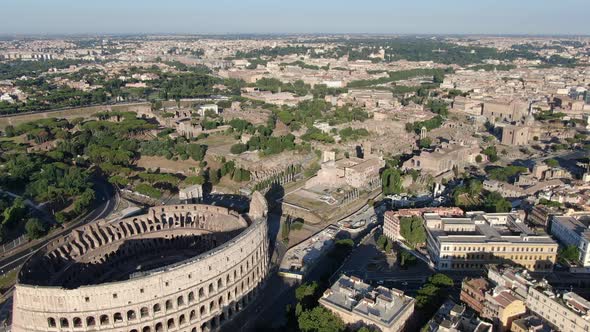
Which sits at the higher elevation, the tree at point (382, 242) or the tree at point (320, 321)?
the tree at point (320, 321)

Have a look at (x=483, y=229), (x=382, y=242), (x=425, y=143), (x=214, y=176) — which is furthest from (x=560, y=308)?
(x=425, y=143)

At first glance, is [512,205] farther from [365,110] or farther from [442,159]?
[365,110]

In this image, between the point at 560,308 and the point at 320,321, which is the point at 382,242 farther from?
the point at 560,308

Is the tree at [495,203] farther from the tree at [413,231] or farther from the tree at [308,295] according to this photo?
the tree at [308,295]

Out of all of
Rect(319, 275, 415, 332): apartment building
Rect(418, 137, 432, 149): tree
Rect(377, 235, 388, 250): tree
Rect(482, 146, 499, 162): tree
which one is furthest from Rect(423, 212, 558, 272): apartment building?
Rect(418, 137, 432, 149): tree

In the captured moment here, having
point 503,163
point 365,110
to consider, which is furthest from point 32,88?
point 503,163

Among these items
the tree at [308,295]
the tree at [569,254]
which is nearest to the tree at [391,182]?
the tree at [569,254]

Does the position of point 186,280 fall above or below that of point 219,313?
above
